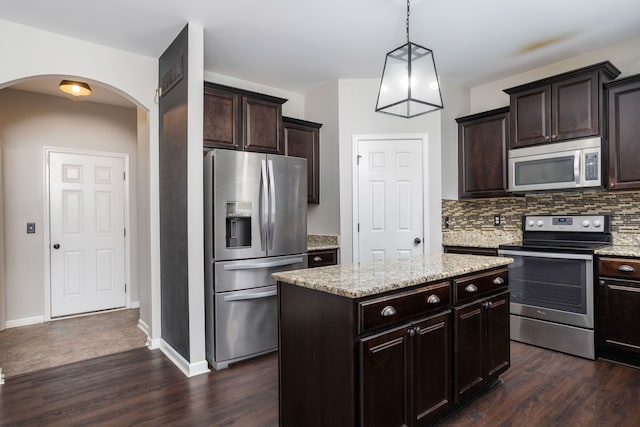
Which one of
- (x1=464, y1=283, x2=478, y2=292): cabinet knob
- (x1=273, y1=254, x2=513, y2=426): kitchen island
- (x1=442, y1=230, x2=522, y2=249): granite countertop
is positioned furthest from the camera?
(x1=442, y1=230, x2=522, y2=249): granite countertop

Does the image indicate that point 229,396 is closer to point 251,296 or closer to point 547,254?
point 251,296

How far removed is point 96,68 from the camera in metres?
3.12

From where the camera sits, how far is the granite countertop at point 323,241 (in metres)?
4.04

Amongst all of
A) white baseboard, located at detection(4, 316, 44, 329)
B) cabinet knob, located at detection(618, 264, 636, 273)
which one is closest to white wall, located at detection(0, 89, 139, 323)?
white baseboard, located at detection(4, 316, 44, 329)

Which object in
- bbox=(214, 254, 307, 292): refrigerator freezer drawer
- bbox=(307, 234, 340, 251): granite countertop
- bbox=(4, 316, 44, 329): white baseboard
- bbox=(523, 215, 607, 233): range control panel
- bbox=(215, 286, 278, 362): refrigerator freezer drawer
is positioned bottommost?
bbox=(4, 316, 44, 329): white baseboard

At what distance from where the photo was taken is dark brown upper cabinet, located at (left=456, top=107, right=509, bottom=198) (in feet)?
12.6

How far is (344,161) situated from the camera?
4145 millimetres

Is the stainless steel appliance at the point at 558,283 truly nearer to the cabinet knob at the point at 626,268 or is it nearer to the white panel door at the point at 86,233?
the cabinet knob at the point at 626,268

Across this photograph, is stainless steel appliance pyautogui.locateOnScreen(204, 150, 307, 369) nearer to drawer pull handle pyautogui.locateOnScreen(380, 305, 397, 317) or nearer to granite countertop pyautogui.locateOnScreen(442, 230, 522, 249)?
drawer pull handle pyautogui.locateOnScreen(380, 305, 397, 317)

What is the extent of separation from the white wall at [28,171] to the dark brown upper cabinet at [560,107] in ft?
16.3

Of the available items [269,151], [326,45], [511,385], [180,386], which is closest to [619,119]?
[511,385]

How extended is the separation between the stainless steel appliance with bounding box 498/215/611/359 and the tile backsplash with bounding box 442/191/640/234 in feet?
0.41

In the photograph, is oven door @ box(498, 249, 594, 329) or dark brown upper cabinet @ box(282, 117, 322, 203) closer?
oven door @ box(498, 249, 594, 329)

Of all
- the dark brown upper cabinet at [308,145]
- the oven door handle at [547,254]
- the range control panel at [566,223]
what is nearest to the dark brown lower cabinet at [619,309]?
the oven door handle at [547,254]
